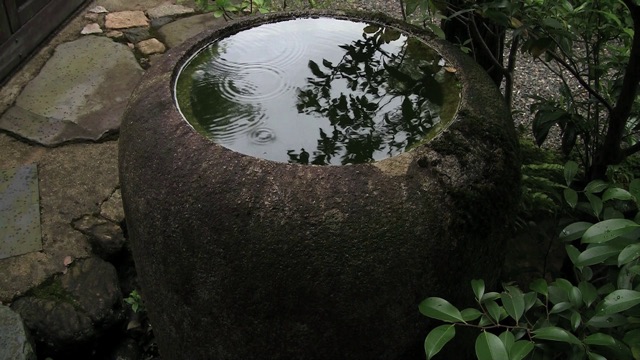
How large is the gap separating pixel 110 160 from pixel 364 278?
2.23m

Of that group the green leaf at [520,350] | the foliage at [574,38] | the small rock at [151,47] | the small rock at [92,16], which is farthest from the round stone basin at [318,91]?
the small rock at [92,16]

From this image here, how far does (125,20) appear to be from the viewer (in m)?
4.70

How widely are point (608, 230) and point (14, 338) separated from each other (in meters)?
2.00

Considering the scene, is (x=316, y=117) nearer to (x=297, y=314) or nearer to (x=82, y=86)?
(x=297, y=314)

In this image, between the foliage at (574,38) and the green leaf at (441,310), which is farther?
the foliage at (574,38)

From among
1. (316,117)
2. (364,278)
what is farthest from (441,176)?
(316,117)

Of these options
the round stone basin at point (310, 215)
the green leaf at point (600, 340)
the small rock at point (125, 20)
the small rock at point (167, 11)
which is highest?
the green leaf at point (600, 340)

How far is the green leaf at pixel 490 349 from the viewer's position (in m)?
1.23

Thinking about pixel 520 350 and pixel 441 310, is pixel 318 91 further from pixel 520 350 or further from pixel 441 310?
pixel 520 350

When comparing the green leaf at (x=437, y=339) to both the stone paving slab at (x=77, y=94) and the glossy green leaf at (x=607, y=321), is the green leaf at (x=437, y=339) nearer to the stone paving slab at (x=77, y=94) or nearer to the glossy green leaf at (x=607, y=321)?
the glossy green leaf at (x=607, y=321)

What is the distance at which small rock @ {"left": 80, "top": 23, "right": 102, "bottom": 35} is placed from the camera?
14.9ft

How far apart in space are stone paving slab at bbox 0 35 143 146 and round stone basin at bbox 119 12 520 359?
1.80m

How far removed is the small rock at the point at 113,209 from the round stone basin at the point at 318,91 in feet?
3.85

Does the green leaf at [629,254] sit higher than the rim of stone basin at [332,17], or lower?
higher
